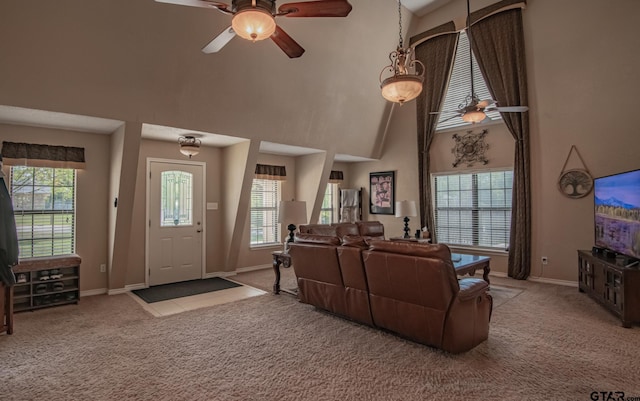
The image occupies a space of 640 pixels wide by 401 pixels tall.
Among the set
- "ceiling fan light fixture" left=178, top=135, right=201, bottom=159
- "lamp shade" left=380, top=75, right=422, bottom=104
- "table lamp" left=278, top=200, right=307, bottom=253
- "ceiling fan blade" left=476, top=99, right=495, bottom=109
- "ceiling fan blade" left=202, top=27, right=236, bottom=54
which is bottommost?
"table lamp" left=278, top=200, right=307, bottom=253

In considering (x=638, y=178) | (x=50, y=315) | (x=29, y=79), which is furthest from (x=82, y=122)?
(x=638, y=178)

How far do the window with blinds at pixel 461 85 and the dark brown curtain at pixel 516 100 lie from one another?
0.35m

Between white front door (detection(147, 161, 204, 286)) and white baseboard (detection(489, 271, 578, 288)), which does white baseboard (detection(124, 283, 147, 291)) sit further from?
white baseboard (detection(489, 271, 578, 288))

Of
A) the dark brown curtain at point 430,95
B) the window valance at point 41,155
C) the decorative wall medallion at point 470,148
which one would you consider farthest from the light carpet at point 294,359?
the dark brown curtain at point 430,95

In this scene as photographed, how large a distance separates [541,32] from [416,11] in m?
2.30

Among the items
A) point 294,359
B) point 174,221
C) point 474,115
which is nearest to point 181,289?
point 174,221

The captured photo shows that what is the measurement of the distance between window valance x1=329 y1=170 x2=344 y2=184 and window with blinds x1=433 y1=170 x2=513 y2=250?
2281mm

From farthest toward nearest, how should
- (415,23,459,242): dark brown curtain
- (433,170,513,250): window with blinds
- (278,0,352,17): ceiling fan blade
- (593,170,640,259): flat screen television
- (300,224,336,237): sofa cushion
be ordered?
(415,23,459,242): dark brown curtain < (433,170,513,250): window with blinds < (300,224,336,237): sofa cushion < (593,170,640,259): flat screen television < (278,0,352,17): ceiling fan blade

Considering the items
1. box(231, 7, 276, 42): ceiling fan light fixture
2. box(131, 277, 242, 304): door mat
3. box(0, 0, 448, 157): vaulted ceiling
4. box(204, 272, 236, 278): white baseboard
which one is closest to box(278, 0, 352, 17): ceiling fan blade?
box(231, 7, 276, 42): ceiling fan light fixture

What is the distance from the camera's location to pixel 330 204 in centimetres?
843

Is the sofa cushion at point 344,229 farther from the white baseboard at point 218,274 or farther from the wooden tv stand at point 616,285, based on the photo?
the wooden tv stand at point 616,285

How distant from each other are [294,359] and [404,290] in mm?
1122

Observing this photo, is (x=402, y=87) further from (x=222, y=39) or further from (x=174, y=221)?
(x=174, y=221)

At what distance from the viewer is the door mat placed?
4859 mm
